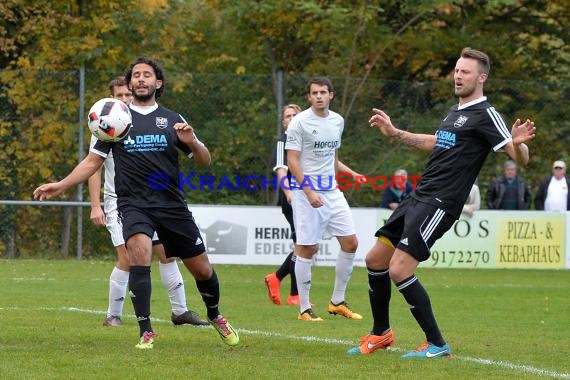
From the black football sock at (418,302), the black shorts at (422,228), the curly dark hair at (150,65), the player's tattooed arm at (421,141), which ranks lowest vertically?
the black football sock at (418,302)

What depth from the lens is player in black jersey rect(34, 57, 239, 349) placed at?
8.10 meters

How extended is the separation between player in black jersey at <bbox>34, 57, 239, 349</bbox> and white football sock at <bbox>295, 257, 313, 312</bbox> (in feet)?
8.48

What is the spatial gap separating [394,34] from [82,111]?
26.8 ft

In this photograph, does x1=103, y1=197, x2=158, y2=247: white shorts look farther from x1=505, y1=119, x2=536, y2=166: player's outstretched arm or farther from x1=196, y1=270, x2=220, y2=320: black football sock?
x1=505, y1=119, x2=536, y2=166: player's outstretched arm

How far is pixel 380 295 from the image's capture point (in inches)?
322

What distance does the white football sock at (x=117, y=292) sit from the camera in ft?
32.7

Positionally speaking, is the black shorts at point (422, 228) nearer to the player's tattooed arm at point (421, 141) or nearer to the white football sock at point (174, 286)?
the player's tattooed arm at point (421, 141)

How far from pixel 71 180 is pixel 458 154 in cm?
267

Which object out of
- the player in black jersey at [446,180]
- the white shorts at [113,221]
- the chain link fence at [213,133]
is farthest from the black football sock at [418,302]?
the chain link fence at [213,133]

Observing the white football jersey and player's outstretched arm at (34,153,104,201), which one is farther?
the white football jersey

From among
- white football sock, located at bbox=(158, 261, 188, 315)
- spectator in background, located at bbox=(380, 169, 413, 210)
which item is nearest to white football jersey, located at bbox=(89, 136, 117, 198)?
white football sock, located at bbox=(158, 261, 188, 315)

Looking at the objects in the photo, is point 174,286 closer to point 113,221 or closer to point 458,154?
point 113,221

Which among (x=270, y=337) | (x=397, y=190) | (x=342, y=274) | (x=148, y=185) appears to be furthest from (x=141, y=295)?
(x=397, y=190)

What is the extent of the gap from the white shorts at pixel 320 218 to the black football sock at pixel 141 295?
3219 mm
